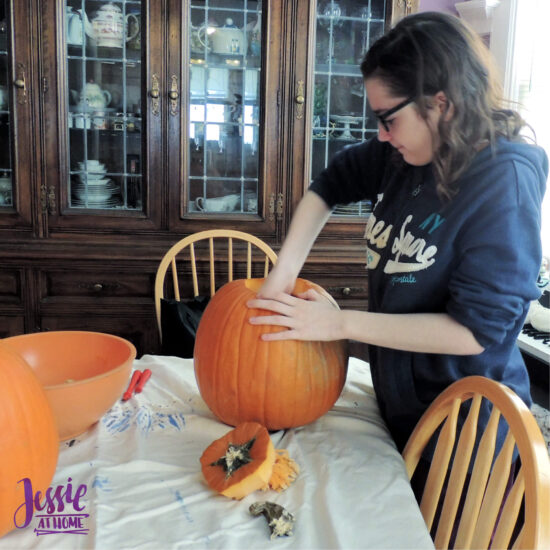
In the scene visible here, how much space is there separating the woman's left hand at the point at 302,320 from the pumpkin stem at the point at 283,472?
17 centimetres

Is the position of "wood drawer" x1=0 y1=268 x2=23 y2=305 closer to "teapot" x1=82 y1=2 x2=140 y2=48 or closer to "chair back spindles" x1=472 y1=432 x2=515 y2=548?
"teapot" x1=82 y1=2 x2=140 y2=48

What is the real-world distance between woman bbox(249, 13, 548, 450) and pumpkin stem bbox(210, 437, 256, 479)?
176 mm

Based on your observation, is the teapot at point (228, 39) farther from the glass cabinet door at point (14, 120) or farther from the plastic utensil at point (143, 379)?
the plastic utensil at point (143, 379)

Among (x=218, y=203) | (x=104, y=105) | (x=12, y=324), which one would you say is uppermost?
(x=104, y=105)

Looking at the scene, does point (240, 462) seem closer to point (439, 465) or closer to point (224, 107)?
point (439, 465)

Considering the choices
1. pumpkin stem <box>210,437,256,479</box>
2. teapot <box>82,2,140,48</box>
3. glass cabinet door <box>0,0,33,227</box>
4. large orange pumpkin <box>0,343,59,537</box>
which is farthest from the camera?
teapot <box>82,2,140,48</box>

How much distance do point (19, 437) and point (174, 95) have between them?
1816 millimetres

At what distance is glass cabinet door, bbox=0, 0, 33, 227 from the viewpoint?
7.00 feet

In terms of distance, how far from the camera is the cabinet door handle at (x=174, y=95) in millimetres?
2217

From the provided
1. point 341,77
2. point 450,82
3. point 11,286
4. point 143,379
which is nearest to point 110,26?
point 341,77

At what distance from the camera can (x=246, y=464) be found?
29.3 inches

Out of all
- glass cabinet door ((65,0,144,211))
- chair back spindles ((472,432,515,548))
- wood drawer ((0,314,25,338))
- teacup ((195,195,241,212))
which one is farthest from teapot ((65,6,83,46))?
chair back spindles ((472,432,515,548))

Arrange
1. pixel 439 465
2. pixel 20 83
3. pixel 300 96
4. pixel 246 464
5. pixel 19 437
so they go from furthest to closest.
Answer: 1. pixel 300 96
2. pixel 20 83
3. pixel 439 465
4. pixel 246 464
5. pixel 19 437

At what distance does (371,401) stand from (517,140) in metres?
0.52
